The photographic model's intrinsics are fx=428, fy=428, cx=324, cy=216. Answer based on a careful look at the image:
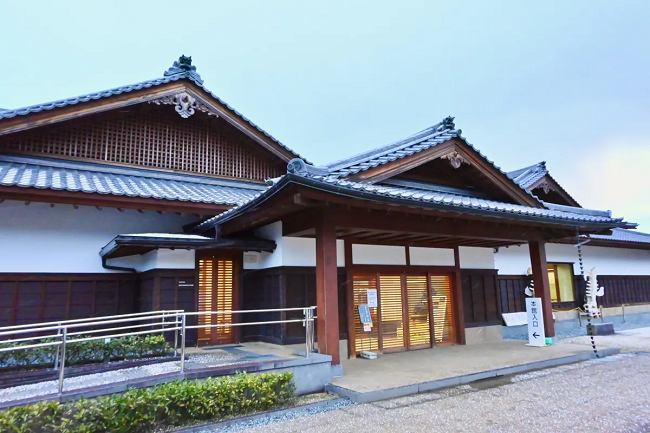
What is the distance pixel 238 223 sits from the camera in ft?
Result: 27.7

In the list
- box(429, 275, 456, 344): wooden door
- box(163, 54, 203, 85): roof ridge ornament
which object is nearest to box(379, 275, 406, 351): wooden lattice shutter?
box(429, 275, 456, 344): wooden door

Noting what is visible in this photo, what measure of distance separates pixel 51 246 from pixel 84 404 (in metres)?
5.18

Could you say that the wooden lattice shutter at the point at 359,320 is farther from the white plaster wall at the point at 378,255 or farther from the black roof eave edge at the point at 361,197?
the black roof eave edge at the point at 361,197

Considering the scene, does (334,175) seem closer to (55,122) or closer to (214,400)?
(214,400)

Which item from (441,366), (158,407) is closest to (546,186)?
(441,366)

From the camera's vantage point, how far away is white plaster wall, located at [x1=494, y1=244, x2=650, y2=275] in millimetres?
13291

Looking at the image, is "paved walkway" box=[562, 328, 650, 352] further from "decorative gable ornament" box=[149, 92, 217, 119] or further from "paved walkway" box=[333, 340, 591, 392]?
"decorative gable ornament" box=[149, 92, 217, 119]

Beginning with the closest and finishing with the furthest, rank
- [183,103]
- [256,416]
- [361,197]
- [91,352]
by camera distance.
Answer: [256,416]
[361,197]
[91,352]
[183,103]

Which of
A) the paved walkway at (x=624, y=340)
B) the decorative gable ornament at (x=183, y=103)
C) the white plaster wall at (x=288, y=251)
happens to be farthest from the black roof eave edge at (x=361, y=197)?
the paved walkway at (x=624, y=340)

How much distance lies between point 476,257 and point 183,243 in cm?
782

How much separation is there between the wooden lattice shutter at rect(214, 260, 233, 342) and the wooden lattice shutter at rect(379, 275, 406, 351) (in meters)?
3.47

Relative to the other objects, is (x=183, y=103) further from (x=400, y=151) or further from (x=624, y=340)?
(x=624, y=340)

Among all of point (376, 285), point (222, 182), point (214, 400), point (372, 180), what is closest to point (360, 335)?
point (376, 285)

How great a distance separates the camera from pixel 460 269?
37.3ft
